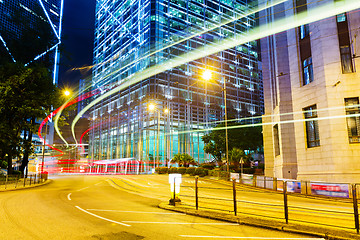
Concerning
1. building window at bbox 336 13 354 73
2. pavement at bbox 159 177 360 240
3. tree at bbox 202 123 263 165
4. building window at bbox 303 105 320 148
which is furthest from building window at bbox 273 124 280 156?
pavement at bbox 159 177 360 240

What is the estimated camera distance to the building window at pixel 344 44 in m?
21.1

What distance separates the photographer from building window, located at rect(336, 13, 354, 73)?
21078 mm

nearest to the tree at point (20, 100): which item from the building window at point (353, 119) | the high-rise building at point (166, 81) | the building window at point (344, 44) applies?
the high-rise building at point (166, 81)

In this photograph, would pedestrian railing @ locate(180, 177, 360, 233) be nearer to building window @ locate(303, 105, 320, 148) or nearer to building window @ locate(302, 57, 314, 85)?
building window @ locate(303, 105, 320, 148)

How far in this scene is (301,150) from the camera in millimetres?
23547

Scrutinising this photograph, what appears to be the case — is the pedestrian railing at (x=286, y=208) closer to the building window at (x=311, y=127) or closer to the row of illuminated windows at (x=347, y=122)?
the building window at (x=311, y=127)

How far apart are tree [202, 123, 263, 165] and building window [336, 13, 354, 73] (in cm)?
3007

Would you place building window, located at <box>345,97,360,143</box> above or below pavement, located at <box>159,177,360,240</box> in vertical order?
above

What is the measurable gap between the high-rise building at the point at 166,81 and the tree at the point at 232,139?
14.0 meters

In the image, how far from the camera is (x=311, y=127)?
74.5ft

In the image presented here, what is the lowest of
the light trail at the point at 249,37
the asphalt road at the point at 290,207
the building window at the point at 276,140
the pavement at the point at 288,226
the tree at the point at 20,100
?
the asphalt road at the point at 290,207

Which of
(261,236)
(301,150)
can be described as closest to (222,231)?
(261,236)

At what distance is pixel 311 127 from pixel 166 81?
46041 mm

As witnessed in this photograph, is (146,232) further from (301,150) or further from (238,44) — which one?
(238,44)
